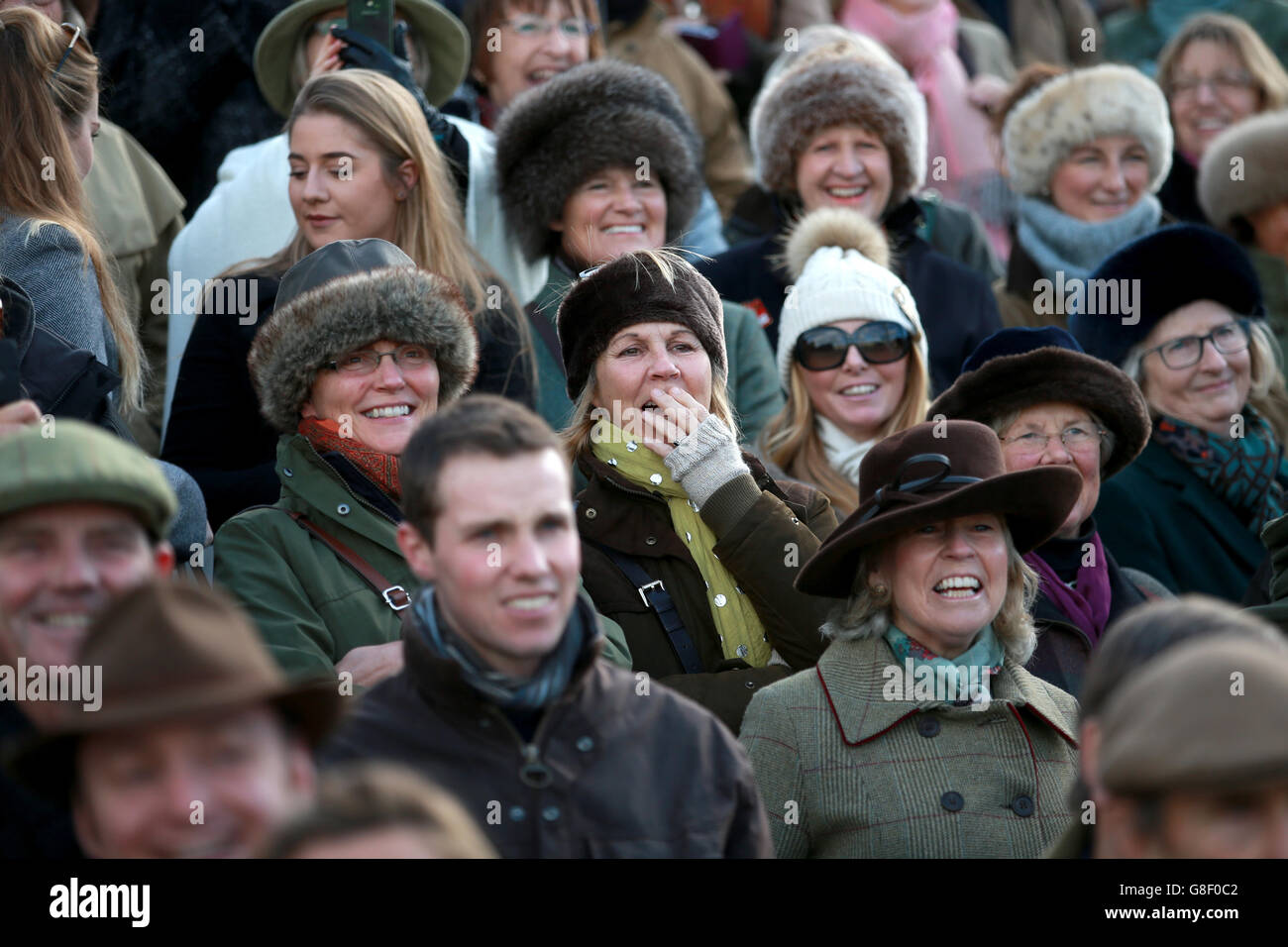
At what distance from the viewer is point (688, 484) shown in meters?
5.21

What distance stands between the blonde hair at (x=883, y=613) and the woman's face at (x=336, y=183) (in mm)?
2262

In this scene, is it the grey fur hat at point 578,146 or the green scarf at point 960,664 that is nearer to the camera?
the green scarf at point 960,664

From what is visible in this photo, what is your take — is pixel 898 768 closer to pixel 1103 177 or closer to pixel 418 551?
pixel 418 551

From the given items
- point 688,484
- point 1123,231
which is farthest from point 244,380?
point 1123,231

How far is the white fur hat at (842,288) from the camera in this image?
21.6 feet

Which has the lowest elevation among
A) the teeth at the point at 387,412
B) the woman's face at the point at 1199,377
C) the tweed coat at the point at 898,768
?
the tweed coat at the point at 898,768

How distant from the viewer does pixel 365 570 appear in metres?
4.79

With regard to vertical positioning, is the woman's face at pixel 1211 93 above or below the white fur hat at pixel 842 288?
above

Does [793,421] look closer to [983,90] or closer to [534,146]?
[534,146]

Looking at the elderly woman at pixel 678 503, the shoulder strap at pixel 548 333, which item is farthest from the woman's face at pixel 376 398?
the shoulder strap at pixel 548 333

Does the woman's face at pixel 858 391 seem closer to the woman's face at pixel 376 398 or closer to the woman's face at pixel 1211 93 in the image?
the woman's face at pixel 376 398

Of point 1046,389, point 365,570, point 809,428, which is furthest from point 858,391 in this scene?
point 365,570

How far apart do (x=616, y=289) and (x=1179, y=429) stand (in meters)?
→ 2.53

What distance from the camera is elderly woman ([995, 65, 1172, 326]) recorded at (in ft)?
27.0
